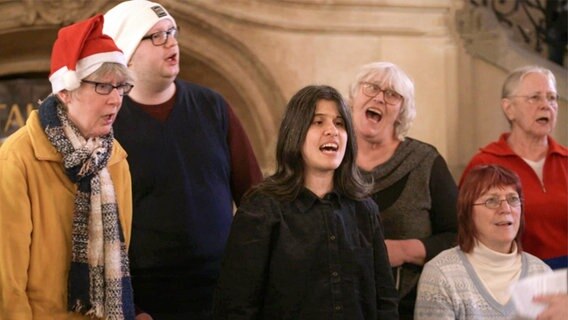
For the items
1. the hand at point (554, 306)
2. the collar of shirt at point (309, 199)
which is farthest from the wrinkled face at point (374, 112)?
the hand at point (554, 306)

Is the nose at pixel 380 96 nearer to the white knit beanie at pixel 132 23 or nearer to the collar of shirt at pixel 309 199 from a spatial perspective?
the collar of shirt at pixel 309 199

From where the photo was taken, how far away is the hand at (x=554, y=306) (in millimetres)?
2502

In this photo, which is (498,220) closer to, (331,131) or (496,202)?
(496,202)

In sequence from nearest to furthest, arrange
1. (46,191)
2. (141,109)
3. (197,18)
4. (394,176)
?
(46,191) < (141,109) < (394,176) < (197,18)

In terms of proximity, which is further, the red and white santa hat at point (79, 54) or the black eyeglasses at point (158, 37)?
the black eyeglasses at point (158, 37)

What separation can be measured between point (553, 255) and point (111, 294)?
6.13ft

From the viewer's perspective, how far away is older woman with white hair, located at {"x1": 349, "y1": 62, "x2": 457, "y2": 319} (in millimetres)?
3719

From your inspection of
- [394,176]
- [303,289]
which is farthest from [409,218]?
[303,289]

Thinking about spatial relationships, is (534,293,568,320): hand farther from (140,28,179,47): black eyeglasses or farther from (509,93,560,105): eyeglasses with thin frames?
(509,93,560,105): eyeglasses with thin frames

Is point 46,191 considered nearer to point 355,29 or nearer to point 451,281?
point 451,281

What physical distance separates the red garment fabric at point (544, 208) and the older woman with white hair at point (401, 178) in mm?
357

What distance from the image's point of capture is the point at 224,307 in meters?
3.12

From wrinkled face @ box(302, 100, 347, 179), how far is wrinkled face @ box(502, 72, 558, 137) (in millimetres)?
1251

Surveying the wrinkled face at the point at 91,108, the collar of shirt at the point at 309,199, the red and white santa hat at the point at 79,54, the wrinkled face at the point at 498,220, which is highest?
the red and white santa hat at the point at 79,54
